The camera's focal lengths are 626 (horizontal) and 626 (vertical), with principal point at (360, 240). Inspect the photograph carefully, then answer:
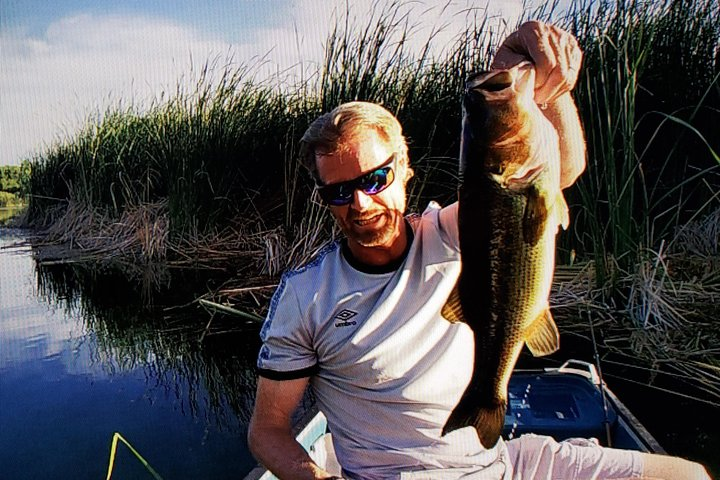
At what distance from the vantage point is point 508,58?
1.59 metres

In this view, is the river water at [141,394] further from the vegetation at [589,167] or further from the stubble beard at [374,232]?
the stubble beard at [374,232]

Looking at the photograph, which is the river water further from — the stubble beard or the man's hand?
the man's hand

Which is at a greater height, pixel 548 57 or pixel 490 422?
pixel 548 57

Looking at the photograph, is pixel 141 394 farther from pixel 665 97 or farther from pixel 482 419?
pixel 665 97

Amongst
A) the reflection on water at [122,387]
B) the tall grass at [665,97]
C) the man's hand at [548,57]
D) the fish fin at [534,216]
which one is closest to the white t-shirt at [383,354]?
the fish fin at [534,216]

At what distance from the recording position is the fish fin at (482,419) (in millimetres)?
1631

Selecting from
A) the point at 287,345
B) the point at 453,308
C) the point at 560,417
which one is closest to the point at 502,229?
the point at 453,308

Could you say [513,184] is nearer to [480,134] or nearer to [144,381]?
[480,134]

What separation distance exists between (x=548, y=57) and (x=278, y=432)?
50.6 inches

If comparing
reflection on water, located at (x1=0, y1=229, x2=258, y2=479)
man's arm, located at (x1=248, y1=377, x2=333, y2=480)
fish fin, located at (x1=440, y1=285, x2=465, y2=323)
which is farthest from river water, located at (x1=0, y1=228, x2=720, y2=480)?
fish fin, located at (x1=440, y1=285, x2=465, y2=323)

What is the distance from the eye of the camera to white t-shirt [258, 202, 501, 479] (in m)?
1.80

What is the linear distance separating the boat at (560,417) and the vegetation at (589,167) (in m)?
0.82

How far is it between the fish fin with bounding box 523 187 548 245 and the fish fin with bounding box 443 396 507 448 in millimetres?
456

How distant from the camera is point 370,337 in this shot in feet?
5.99
